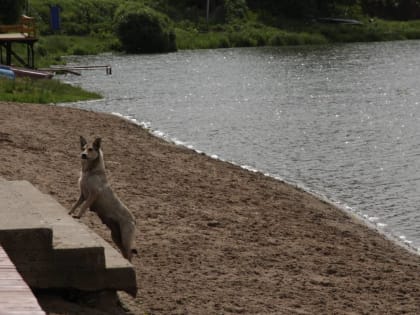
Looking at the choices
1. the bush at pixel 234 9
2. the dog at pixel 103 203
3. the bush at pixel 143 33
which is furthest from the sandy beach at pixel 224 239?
the bush at pixel 234 9

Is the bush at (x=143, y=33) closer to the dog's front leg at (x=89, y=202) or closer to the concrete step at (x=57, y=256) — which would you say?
the dog's front leg at (x=89, y=202)

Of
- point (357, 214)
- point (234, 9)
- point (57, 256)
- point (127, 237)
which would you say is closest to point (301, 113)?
point (357, 214)

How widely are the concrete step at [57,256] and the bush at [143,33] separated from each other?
62.9m

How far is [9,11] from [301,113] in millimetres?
24380

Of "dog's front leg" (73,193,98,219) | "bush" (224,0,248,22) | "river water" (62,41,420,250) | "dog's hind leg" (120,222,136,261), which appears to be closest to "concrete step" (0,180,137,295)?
"dog's hind leg" (120,222,136,261)

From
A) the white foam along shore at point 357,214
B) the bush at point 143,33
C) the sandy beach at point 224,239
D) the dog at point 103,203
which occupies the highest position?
the dog at point 103,203

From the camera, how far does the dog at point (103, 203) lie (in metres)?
10.5

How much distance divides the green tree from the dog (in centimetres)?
4648

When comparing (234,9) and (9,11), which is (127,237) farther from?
(234,9)

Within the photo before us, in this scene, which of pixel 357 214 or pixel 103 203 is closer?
pixel 103 203

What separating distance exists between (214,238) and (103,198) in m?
3.47

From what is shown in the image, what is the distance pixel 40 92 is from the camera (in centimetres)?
3453

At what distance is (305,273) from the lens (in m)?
12.7

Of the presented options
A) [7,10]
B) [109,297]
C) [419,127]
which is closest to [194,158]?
[419,127]
